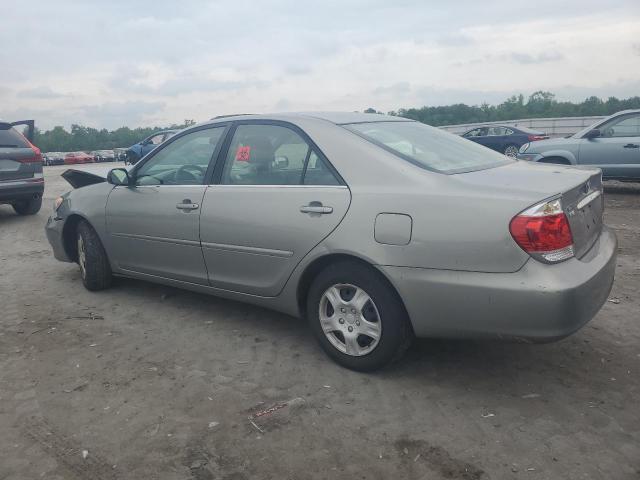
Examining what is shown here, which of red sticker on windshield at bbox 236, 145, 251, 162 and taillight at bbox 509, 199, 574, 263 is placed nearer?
taillight at bbox 509, 199, 574, 263

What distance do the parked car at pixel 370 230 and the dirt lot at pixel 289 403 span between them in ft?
1.14

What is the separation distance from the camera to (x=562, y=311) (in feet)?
8.95

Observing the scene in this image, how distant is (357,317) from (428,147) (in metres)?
1.19

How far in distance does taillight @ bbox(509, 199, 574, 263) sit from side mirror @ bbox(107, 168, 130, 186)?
323cm

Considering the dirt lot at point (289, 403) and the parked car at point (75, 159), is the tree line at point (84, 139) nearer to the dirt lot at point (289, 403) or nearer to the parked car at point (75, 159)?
the parked car at point (75, 159)

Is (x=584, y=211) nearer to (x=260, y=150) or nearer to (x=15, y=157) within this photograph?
(x=260, y=150)

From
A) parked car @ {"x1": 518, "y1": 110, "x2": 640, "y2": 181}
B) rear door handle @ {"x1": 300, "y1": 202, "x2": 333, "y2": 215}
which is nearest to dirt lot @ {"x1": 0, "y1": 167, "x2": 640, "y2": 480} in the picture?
rear door handle @ {"x1": 300, "y1": 202, "x2": 333, "y2": 215}

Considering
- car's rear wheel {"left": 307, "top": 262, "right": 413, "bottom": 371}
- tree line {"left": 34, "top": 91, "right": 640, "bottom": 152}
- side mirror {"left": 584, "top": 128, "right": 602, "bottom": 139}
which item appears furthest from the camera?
tree line {"left": 34, "top": 91, "right": 640, "bottom": 152}

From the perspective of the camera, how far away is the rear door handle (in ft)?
11.0

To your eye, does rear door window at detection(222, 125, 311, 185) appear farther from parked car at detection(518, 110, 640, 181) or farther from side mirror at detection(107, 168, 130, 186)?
parked car at detection(518, 110, 640, 181)

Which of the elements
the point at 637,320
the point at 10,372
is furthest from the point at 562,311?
the point at 10,372

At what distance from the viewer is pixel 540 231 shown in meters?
2.75

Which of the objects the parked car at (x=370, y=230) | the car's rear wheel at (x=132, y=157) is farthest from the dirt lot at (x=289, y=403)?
the car's rear wheel at (x=132, y=157)

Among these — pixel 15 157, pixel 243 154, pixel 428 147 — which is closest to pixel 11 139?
pixel 15 157
